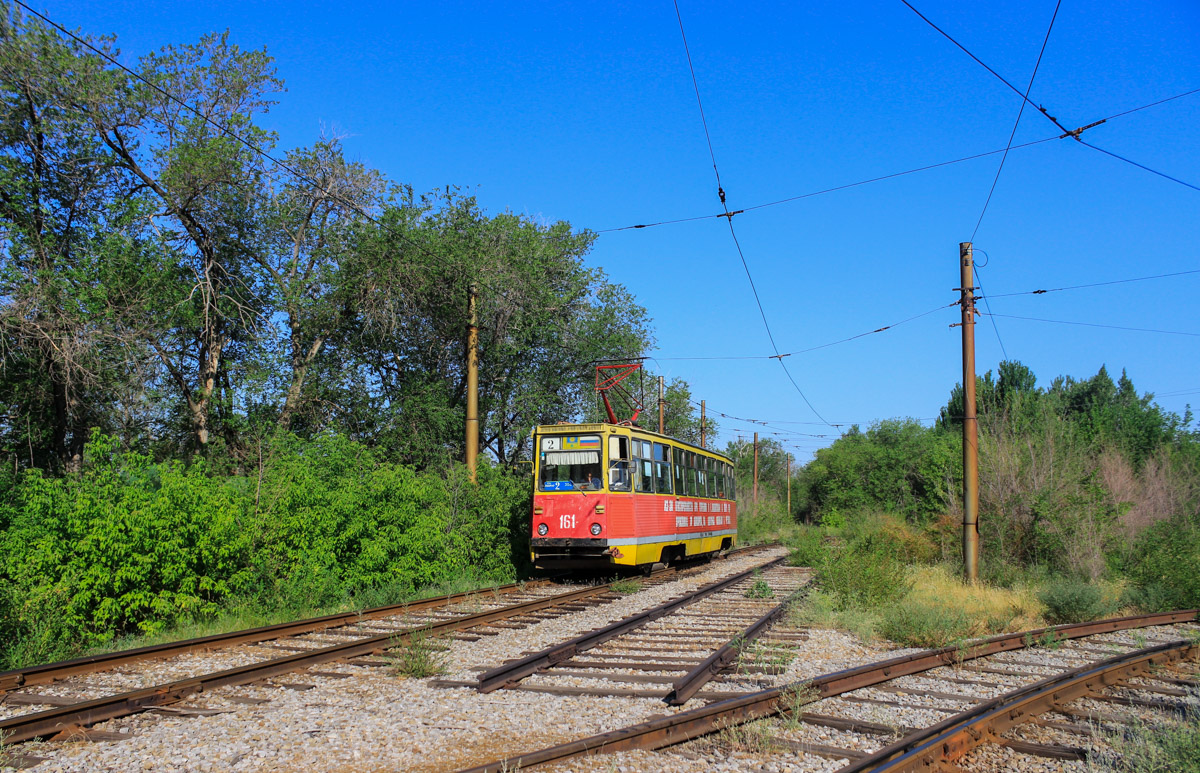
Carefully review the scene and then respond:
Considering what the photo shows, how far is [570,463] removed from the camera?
1602 cm

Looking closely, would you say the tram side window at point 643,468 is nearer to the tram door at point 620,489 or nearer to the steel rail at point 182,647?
the tram door at point 620,489

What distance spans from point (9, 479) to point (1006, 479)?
20.5 metres

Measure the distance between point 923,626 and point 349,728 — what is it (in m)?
7.53

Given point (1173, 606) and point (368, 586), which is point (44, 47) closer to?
point (368, 586)

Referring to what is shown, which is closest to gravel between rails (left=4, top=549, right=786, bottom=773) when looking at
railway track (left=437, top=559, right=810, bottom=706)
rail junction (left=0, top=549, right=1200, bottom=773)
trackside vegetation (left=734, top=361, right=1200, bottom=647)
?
rail junction (left=0, top=549, right=1200, bottom=773)

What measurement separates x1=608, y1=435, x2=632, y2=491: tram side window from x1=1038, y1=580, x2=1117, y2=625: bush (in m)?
7.92

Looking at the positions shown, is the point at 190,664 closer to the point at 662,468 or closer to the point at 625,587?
the point at 625,587

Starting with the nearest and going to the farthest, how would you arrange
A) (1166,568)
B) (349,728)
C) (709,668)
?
(349,728) → (709,668) → (1166,568)

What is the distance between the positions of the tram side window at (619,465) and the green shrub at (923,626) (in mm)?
6021

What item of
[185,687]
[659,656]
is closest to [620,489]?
[659,656]

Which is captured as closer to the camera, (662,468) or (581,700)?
(581,700)

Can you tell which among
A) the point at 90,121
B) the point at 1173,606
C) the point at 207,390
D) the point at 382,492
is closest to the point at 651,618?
the point at 382,492

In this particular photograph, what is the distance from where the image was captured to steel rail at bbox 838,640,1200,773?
16.4ft

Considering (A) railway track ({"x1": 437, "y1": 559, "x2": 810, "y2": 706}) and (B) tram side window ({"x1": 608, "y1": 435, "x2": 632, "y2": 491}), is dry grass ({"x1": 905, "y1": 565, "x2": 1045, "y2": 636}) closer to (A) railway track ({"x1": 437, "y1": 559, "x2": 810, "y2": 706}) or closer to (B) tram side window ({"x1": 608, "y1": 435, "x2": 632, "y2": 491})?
(A) railway track ({"x1": 437, "y1": 559, "x2": 810, "y2": 706})
